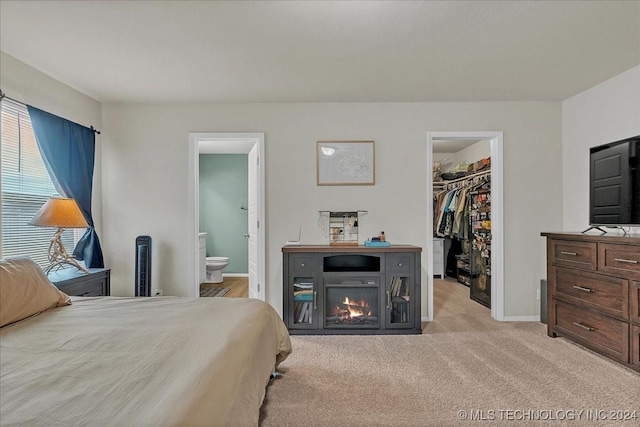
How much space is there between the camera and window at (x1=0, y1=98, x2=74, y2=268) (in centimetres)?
267

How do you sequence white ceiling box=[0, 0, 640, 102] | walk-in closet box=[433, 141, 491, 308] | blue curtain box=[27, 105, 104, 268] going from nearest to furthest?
white ceiling box=[0, 0, 640, 102] → blue curtain box=[27, 105, 104, 268] → walk-in closet box=[433, 141, 491, 308]

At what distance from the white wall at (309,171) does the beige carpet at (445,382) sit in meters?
0.95

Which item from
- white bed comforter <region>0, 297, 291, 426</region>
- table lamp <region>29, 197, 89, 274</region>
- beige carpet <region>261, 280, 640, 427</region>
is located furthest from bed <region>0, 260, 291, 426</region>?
table lamp <region>29, 197, 89, 274</region>

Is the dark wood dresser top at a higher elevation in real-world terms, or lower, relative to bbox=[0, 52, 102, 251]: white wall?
lower

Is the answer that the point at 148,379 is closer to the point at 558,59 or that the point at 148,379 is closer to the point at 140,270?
the point at 140,270

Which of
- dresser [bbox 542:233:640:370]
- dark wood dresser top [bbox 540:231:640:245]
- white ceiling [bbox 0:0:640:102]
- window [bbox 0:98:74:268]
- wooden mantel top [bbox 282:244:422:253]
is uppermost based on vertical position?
A: white ceiling [bbox 0:0:640:102]

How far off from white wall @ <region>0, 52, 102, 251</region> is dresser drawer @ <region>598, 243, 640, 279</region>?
477cm

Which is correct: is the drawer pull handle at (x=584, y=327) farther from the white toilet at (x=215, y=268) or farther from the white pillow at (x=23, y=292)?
the white toilet at (x=215, y=268)

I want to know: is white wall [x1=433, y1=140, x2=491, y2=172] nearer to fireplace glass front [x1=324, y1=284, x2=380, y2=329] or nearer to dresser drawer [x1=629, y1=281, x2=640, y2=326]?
dresser drawer [x1=629, y1=281, x2=640, y2=326]

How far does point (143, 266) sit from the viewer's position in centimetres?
351

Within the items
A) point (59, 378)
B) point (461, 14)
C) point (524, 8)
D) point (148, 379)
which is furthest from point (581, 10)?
point (59, 378)

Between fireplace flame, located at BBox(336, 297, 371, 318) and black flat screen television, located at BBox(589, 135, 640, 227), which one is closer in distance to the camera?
black flat screen television, located at BBox(589, 135, 640, 227)

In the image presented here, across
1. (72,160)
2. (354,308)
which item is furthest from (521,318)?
(72,160)

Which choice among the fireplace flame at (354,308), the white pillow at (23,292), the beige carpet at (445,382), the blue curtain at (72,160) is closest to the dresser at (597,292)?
the beige carpet at (445,382)
